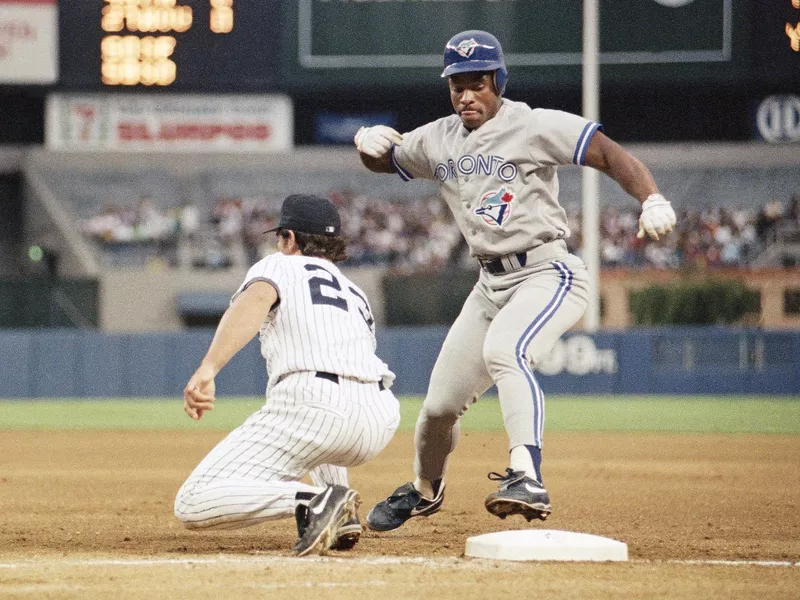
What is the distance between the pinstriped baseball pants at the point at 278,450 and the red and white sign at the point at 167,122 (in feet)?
70.5

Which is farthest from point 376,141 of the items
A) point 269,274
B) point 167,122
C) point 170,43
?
point 167,122

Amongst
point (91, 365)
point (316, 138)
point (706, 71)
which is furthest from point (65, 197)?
point (706, 71)

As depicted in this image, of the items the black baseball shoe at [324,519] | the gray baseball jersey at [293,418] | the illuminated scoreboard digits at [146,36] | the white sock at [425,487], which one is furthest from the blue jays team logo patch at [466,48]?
the illuminated scoreboard digits at [146,36]

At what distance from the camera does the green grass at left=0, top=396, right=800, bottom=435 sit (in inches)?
479

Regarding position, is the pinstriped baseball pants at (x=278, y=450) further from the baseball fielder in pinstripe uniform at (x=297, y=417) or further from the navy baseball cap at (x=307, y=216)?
the navy baseball cap at (x=307, y=216)

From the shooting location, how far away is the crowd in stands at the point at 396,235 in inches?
919

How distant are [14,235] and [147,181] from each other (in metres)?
3.88

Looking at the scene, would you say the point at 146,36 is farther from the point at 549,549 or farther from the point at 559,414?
the point at 549,549

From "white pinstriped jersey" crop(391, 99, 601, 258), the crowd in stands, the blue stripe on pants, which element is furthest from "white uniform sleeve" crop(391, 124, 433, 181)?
the crowd in stands

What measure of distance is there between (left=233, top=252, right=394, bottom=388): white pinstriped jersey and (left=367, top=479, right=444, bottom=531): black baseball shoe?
0.87 metres

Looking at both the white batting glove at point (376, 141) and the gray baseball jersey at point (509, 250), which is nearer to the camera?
the gray baseball jersey at point (509, 250)

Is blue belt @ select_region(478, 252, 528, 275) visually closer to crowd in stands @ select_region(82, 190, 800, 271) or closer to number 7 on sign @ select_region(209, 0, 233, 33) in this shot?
number 7 on sign @ select_region(209, 0, 233, 33)

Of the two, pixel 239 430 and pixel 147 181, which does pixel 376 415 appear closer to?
pixel 239 430

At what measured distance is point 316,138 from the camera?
27.1 metres
